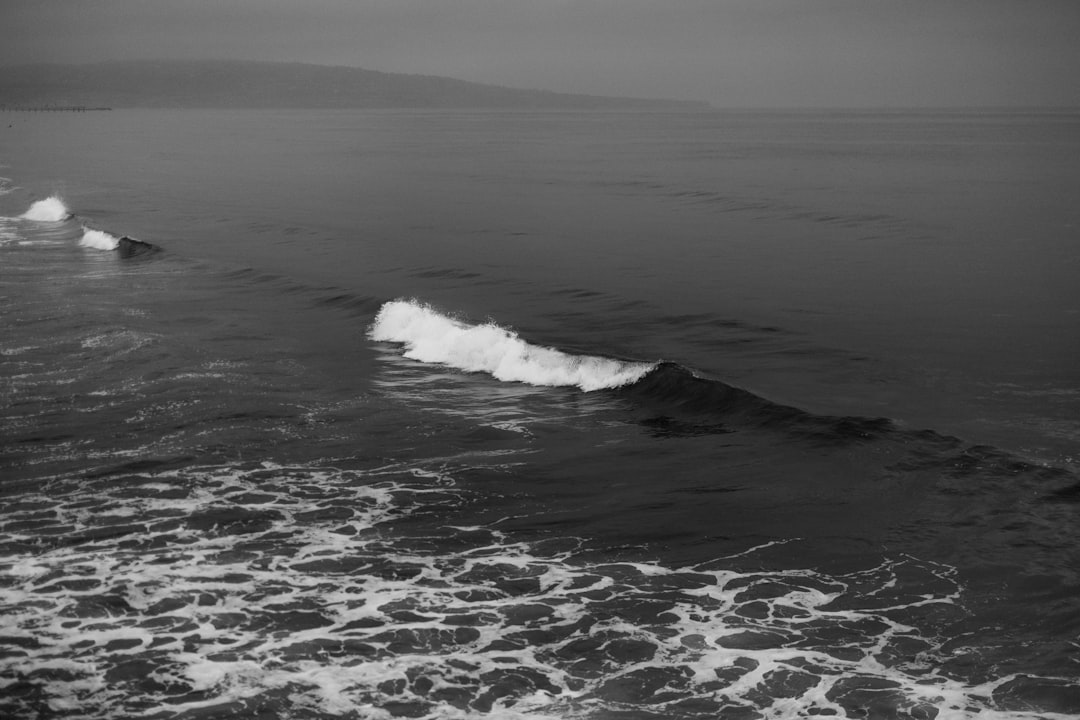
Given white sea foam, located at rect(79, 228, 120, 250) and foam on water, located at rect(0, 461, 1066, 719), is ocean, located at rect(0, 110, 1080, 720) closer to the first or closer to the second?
foam on water, located at rect(0, 461, 1066, 719)

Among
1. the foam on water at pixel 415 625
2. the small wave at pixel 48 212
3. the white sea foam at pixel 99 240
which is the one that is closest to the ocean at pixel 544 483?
the foam on water at pixel 415 625

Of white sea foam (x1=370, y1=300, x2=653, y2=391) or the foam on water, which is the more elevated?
white sea foam (x1=370, y1=300, x2=653, y2=391)

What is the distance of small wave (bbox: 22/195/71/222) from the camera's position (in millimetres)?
56062

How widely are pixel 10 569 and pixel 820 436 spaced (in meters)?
13.9

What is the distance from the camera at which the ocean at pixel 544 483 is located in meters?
11.5

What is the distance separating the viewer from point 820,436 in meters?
19.6

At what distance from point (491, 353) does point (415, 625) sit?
46.5 ft

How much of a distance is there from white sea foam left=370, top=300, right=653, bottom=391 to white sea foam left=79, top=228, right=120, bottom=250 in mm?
20484

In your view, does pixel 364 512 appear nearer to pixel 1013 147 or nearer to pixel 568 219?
pixel 568 219

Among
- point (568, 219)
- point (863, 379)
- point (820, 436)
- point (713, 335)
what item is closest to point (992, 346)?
point (863, 379)

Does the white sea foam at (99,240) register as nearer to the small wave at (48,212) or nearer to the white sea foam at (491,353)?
the small wave at (48,212)

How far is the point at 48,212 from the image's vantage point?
188 feet

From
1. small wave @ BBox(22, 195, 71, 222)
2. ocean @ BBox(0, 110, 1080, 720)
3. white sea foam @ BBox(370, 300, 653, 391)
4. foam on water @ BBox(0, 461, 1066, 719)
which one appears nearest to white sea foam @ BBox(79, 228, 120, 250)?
ocean @ BBox(0, 110, 1080, 720)

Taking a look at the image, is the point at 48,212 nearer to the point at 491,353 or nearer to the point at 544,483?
the point at 491,353
